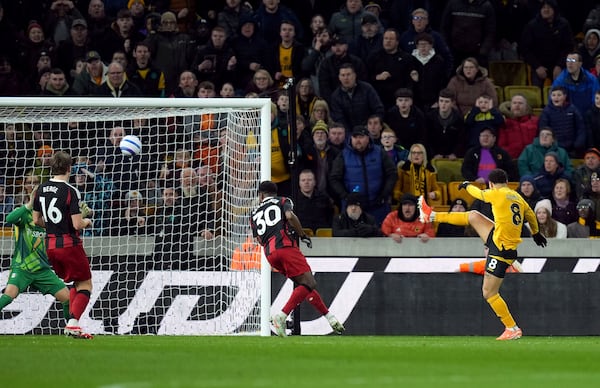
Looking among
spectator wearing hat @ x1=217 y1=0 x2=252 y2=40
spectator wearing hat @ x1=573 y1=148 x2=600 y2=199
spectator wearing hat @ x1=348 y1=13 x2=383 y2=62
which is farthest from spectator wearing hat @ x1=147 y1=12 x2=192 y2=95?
spectator wearing hat @ x1=573 y1=148 x2=600 y2=199

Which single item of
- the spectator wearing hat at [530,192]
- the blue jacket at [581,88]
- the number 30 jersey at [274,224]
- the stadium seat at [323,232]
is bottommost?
the stadium seat at [323,232]

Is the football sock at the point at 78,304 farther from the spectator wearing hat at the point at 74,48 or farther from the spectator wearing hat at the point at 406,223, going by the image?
the spectator wearing hat at the point at 74,48

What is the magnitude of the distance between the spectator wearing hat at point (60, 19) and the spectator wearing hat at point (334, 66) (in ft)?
15.5

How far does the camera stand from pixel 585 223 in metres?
17.8

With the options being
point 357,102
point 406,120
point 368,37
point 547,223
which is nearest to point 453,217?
point 547,223

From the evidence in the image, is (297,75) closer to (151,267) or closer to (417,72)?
(417,72)

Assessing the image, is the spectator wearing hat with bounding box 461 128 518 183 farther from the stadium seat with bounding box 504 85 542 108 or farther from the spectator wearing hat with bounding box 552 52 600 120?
the stadium seat with bounding box 504 85 542 108

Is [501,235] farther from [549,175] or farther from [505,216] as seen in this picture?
[549,175]

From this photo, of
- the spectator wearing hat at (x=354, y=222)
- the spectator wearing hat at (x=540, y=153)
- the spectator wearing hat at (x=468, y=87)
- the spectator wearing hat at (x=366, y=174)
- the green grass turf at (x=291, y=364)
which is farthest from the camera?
the spectator wearing hat at (x=468, y=87)

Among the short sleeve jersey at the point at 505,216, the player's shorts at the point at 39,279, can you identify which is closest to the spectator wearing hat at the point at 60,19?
the player's shorts at the point at 39,279

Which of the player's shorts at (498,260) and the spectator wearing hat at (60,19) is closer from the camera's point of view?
the player's shorts at (498,260)

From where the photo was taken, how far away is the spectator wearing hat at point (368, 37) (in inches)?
822

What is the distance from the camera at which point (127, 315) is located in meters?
16.5

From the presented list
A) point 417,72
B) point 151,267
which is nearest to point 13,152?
point 151,267
